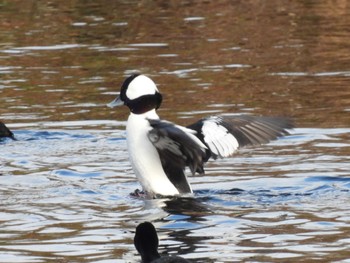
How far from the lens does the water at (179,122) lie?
9719 mm

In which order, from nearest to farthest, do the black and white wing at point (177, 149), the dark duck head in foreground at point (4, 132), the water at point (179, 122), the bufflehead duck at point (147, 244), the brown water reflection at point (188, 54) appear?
the bufflehead duck at point (147, 244), the water at point (179, 122), the black and white wing at point (177, 149), the dark duck head in foreground at point (4, 132), the brown water reflection at point (188, 54)

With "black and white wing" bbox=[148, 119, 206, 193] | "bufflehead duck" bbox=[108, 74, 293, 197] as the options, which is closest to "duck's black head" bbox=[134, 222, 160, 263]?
"black and white wing" bbox=[148, 119, 206, 193]

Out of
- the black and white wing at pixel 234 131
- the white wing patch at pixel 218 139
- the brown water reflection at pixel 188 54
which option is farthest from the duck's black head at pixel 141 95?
the brown water reflection at pixel 188 54

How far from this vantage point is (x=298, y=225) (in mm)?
9969

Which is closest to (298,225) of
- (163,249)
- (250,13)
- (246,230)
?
(246,230)

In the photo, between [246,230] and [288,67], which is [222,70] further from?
[246,230]

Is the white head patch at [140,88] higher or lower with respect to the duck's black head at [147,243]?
higher

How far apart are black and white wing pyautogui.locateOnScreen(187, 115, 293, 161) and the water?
0.44m

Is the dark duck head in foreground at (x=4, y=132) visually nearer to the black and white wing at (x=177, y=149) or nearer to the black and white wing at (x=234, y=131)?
the black and white wing at (x=177, y=149)

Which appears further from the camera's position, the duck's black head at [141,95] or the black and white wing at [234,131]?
the duck's black head at [141,95]

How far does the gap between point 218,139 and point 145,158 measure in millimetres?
728

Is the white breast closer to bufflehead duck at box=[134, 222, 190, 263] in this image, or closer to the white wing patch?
the white wing patch

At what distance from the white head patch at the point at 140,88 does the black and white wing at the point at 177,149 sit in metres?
→ 0.28

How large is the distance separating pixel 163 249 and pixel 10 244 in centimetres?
122
